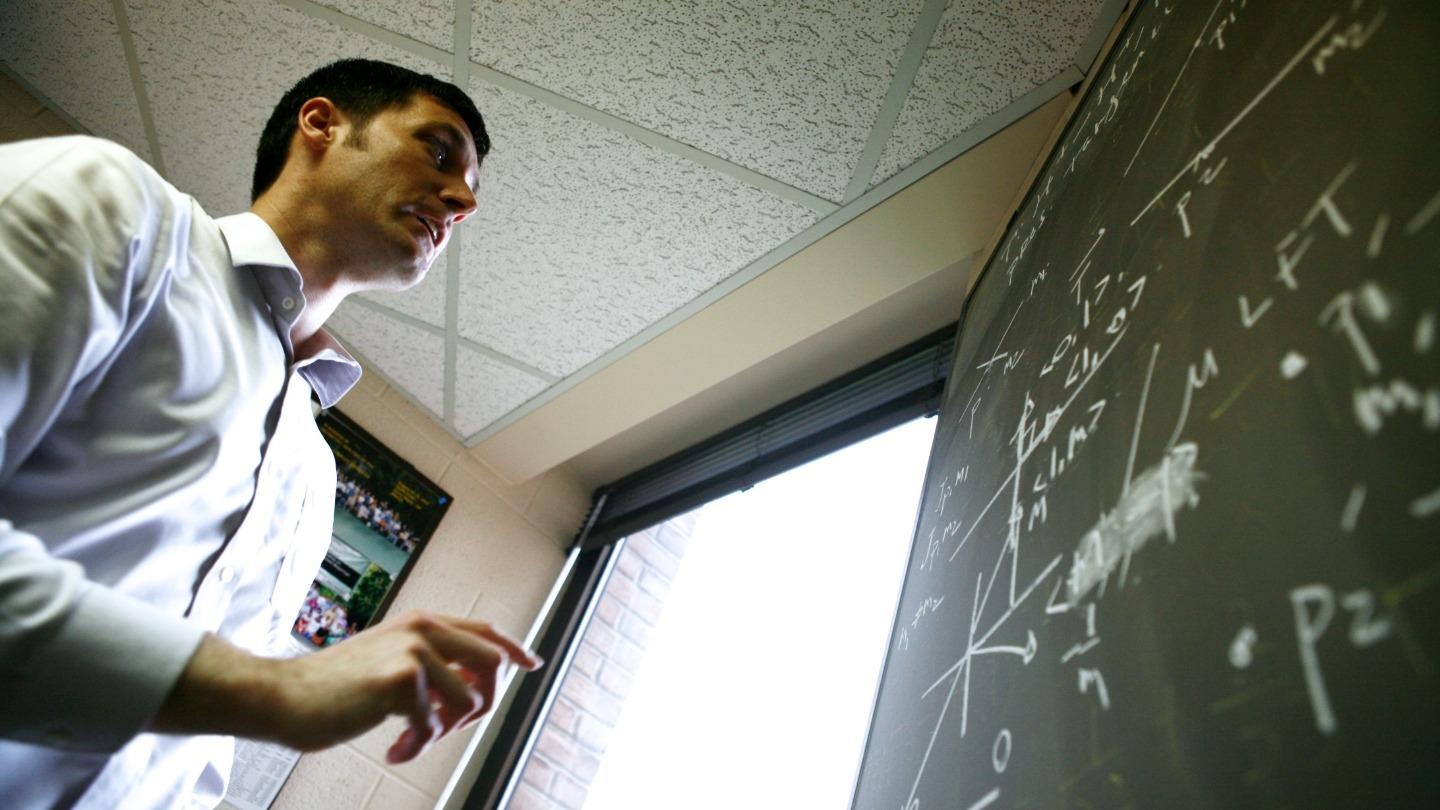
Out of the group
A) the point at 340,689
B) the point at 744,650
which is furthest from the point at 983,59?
the point at 744,650

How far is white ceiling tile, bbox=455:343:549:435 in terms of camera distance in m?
2.29

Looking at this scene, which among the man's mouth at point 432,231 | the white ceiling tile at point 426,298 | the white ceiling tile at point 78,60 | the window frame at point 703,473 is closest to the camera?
the man's mouth at point 432,231

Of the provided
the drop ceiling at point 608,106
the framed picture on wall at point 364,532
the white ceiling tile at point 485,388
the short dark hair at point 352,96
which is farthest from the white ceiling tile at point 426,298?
the short dark hair at point 352,96

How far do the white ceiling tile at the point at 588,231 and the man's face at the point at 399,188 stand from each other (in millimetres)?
404

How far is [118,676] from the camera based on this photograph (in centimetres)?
48

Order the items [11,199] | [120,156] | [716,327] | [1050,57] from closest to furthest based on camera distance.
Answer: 1. [11,199]
2. [120,156]
3. [1050,57]
4. [716,327]

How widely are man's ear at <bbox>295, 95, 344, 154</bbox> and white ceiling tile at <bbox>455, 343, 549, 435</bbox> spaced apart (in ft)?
3.60

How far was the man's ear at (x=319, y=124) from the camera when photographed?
45.4 inches

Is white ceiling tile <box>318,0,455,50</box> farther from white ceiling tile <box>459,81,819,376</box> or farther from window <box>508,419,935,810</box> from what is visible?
window <box>508,419,935,810</box>

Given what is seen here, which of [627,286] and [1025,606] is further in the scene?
[627,286]

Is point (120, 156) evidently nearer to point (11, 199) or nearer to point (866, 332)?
point (11, 199)

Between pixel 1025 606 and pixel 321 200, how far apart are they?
1.02 meters

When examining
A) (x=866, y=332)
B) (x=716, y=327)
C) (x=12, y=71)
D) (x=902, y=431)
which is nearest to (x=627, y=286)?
(x=716, y=327)

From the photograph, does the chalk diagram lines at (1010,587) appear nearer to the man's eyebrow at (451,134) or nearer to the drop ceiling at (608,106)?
the drop ceiling at (608,106)
